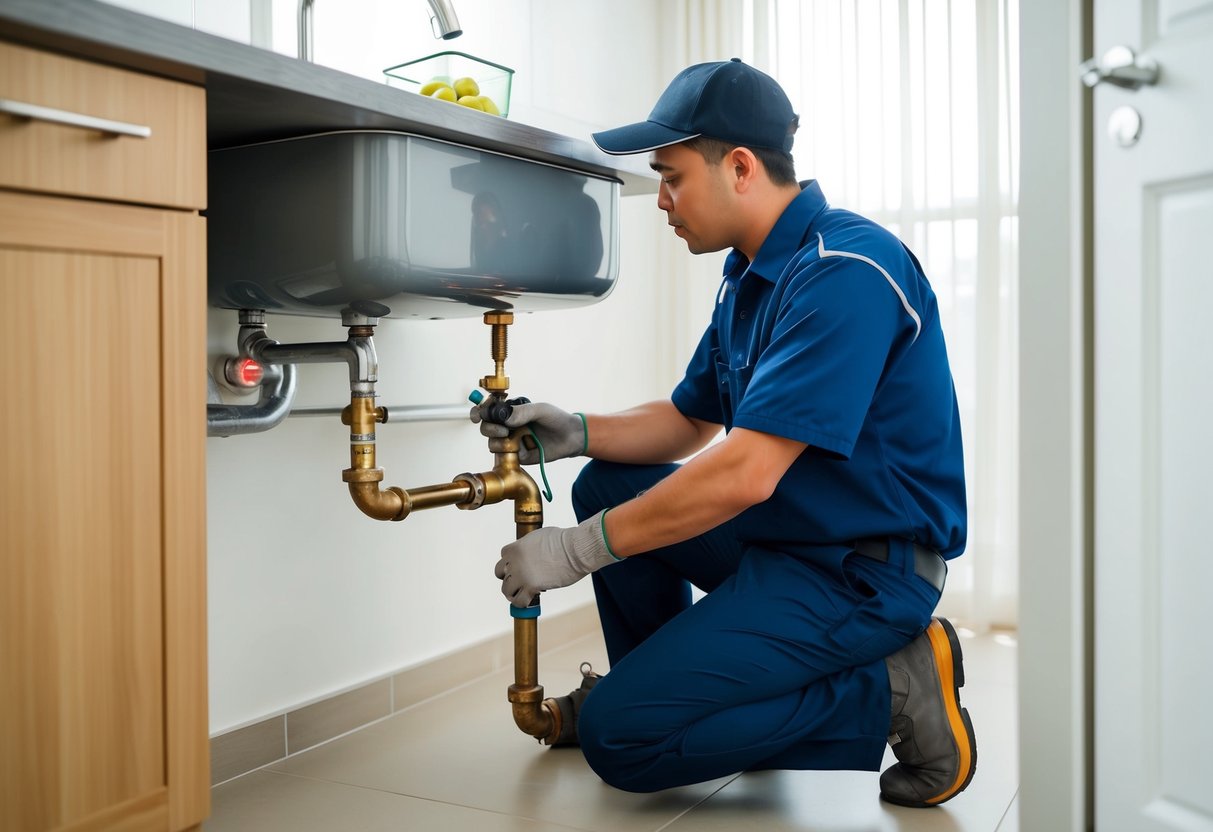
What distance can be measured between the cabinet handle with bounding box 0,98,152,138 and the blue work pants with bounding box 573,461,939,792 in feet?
3.03

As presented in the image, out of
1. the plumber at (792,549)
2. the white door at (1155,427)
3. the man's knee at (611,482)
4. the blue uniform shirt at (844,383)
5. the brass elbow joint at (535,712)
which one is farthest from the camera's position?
the man's knee at (611,482)

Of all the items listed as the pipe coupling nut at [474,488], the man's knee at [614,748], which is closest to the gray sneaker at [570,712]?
the man's knee at [614,748]

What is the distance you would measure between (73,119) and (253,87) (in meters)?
0.20

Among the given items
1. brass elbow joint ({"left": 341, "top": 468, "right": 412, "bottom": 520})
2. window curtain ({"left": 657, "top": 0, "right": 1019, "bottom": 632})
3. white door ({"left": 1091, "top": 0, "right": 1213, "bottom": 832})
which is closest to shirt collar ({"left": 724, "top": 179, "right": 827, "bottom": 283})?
white door ({"left": 1091, "top": 0, "right": 1213, "bottom": 832})

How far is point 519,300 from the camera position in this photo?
1.56m

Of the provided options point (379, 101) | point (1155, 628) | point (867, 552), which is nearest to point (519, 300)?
point (379, 101)

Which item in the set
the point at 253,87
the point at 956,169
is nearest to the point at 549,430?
the point at 253,87

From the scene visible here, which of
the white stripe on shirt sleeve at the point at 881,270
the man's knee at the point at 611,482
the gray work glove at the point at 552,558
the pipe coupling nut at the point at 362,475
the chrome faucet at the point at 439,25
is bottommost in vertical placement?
the gray work glove at the point at 552,558

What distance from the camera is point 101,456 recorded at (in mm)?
946

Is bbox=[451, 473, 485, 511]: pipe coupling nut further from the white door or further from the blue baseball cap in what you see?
the white door

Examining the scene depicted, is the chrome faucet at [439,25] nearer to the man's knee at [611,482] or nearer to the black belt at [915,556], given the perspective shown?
the man's knee at [611,482]

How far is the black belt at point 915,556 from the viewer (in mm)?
1493

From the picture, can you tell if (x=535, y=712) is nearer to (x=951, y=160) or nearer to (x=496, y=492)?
(x=496, y=492)

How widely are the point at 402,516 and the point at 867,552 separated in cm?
65
